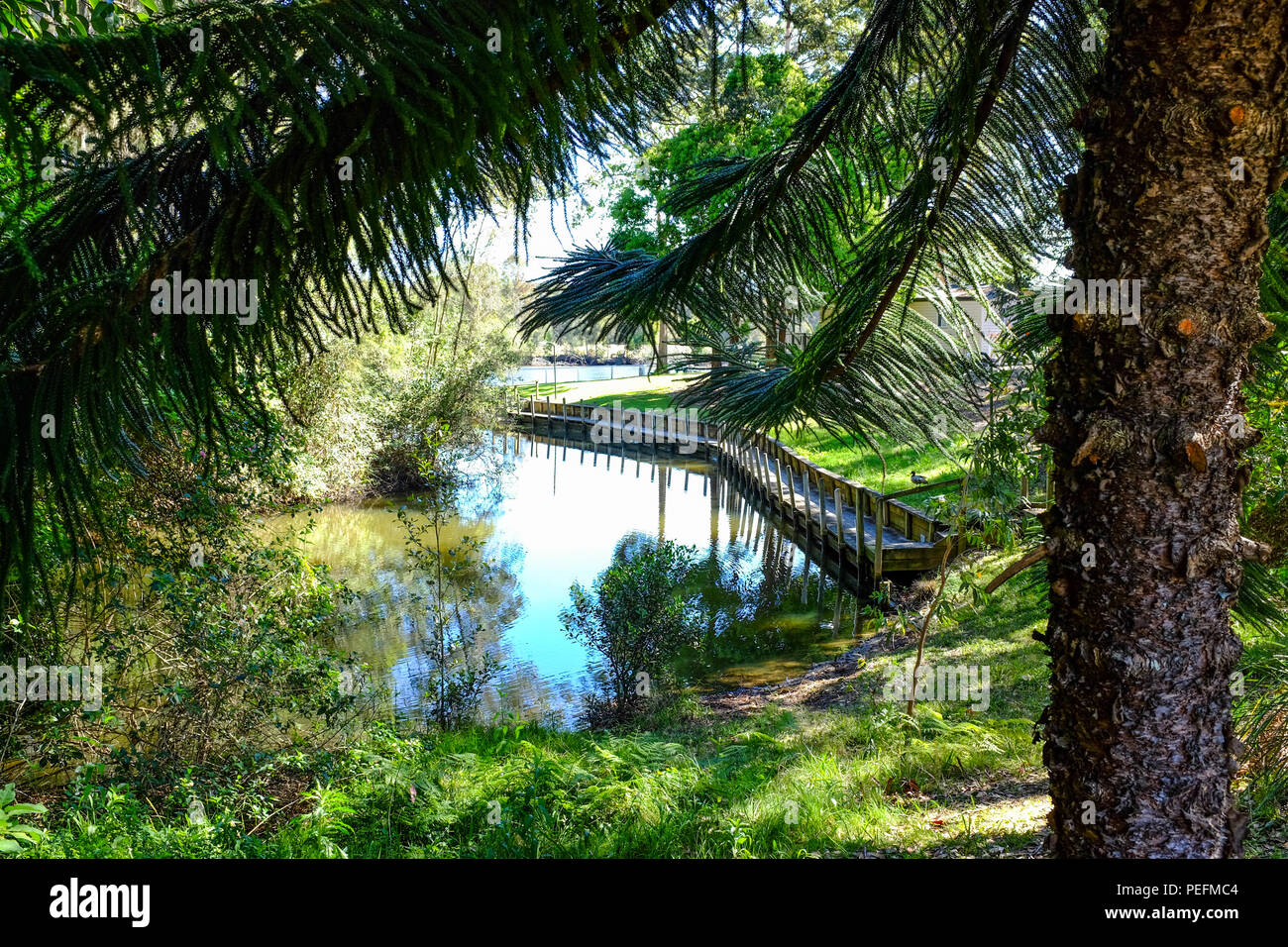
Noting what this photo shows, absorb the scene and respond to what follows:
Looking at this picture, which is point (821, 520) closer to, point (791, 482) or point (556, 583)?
point (791, 482)

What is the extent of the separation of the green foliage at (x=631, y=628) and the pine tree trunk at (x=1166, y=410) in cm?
876

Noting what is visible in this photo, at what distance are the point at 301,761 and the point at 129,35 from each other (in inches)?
262

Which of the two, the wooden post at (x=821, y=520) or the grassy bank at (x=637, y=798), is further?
the wooden post at (x=821, y=520)

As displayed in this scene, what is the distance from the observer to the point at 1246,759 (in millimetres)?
3596

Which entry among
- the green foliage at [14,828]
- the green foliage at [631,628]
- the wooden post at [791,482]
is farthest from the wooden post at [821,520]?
the green foliage at [14,828]

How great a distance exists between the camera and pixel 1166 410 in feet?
7.00

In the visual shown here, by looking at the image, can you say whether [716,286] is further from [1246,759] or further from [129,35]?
[1246,759]

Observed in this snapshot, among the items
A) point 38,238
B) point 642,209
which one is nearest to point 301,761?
point 38,238

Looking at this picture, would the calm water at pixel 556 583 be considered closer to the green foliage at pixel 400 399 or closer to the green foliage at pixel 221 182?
the green foliage at pixel 400 399

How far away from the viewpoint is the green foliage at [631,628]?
438 inches

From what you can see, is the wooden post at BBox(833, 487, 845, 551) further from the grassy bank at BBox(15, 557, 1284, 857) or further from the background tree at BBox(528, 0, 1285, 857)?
the background tree at BBox(528, 0, 1285, 857)

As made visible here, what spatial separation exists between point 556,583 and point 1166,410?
49.2ft

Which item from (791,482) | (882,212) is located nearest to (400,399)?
(791,482)

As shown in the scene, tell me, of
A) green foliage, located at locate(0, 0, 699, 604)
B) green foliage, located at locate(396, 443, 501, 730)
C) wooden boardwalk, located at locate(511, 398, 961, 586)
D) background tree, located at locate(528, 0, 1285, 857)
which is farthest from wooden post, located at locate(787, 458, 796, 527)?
green foliage, located at locate(0, 0, 699, 604)
